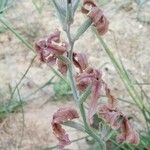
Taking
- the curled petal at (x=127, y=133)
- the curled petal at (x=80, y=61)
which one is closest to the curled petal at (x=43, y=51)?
the curled petal at (x=80, y=61)

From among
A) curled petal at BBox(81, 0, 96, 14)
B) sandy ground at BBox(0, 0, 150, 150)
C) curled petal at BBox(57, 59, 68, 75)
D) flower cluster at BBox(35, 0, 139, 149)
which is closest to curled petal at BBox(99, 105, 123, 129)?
flower cluster at BBox(35, 0, 139, 149)

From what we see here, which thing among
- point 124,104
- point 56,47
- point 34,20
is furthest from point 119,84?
point 56,47

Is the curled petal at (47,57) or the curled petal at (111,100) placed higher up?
the curled petal at (47,57)

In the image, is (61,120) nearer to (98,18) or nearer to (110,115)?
(110,115)

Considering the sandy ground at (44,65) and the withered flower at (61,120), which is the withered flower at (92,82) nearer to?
the withered flower at (61,120)

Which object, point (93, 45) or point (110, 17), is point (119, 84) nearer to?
point (93, 45)
